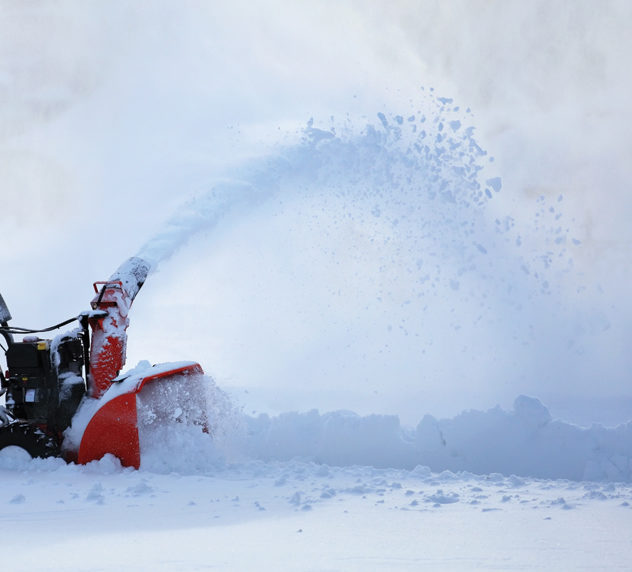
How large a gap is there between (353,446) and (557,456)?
5.49ft

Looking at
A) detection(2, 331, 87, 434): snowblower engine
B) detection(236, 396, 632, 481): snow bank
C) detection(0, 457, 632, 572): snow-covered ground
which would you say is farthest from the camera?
detection(2, 331, 87, 434): snowblower engine

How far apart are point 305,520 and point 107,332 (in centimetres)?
277

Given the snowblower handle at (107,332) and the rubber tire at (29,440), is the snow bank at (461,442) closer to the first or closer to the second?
the snowblower handle at (107,332)

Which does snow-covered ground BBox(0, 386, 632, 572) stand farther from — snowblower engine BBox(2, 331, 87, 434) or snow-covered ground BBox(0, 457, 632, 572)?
snowblower engine BBox(2, 331, 87, 434)

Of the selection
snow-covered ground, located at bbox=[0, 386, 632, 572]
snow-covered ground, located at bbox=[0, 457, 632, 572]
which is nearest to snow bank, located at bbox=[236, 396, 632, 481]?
snow-covered ground, located at bbox=[0, 386, 632, 572]

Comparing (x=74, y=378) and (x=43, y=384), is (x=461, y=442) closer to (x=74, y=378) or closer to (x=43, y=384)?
(x=74, y=378)

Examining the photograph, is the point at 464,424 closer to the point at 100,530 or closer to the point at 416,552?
the point at 416,552

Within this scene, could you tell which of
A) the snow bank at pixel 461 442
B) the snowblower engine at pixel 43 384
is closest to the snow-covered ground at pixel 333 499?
the snow bank at pixel 461 442

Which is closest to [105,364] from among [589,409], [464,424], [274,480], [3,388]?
[3,388]

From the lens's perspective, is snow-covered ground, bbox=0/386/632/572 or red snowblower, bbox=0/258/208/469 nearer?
snow-covered ground, bbox=0/386/632/572

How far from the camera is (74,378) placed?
5855 millimetres

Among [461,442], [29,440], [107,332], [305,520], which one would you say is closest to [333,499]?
[305,520]

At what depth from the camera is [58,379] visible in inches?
228

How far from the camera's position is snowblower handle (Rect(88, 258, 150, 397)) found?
19.1 ft
